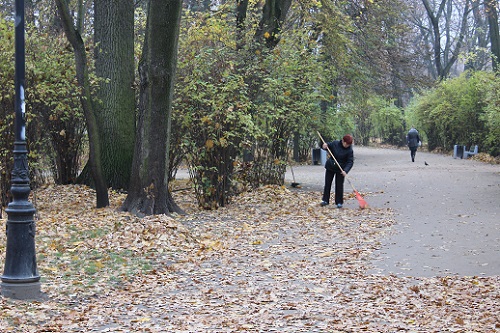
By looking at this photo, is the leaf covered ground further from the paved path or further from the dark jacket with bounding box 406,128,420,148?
the dark jacket with bounding box 406,128,420,148

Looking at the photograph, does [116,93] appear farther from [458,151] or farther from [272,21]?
[458,151]

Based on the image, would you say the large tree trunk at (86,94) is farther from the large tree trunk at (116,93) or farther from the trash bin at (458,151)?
the trash bin at (458,151)

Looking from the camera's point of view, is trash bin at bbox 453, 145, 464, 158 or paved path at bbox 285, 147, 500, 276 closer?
paved path at bbox 285, 147, 500, 276

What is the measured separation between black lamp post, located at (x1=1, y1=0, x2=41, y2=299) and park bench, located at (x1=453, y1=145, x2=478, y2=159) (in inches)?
1441

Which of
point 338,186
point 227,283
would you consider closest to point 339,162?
point 338,186

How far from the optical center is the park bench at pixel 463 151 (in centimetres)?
4217

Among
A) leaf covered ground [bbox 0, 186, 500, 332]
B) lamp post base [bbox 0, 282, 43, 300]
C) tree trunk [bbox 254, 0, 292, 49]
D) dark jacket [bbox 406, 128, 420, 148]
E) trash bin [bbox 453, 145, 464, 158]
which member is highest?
tree trunk [bbox 254, 0, 292, 49]

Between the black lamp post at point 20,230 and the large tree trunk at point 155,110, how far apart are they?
6.09 metres

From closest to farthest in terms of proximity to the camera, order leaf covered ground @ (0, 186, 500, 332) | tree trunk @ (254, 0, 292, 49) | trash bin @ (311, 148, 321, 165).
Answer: leaf covered ground @ (0, 186, 500, 332) < tree trunk @ (254, 0, 292, 49) < trash bin @ (311, 148, 321, 165)

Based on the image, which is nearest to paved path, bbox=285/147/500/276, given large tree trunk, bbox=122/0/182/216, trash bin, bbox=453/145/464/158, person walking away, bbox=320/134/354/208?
person walking away, bbox=320/134/354/208

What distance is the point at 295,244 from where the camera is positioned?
1256 cm

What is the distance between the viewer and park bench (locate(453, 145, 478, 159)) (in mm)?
42172

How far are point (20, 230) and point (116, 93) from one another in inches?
413

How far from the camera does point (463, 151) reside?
4294 cm
